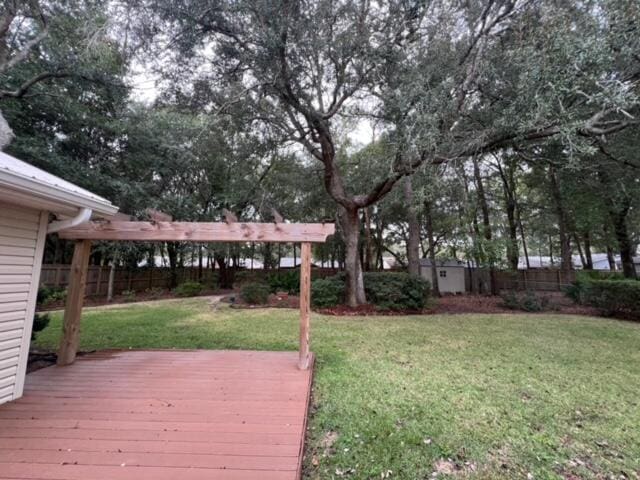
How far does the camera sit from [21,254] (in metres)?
2.85

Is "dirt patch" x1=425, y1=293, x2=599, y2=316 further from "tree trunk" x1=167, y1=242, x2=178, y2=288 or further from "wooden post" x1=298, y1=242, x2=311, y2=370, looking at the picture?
"tree trunk" x1=167, y1=242, x2=178, y2=288

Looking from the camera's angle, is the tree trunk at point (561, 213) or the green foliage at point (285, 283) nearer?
the tree trunk at point (561, 213)

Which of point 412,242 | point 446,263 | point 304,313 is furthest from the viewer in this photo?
point 446,263

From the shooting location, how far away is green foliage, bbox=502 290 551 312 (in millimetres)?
8834

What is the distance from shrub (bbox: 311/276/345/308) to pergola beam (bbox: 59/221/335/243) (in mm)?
5383

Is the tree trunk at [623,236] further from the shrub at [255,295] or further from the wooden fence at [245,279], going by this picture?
the shrub at [255,295]

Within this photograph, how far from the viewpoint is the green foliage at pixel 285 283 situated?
12.5 meters

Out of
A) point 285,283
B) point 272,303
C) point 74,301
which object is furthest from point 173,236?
→ point 285,283

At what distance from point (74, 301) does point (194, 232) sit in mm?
1853

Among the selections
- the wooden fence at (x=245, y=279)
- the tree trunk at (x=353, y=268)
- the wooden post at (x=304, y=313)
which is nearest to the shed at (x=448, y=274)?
the wooden fence at (x=245, y=279)

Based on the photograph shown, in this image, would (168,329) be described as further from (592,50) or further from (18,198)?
(592,50)

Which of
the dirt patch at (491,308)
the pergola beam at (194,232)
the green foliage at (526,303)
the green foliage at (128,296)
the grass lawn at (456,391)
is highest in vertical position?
the pergola beam at (194,232)

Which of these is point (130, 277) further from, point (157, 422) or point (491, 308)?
point (491, 308)

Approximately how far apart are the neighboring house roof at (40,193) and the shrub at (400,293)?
7.21m
